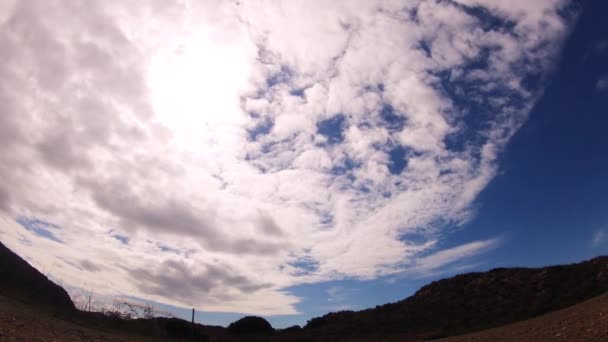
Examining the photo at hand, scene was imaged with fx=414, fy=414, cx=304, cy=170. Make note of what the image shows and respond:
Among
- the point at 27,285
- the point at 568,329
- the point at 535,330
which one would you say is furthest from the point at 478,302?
the point at 27,285

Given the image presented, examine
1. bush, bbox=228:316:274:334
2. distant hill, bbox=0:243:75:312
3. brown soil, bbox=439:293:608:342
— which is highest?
distant hill, bbox=0:243:75:312

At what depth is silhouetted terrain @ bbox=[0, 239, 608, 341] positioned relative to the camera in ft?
106

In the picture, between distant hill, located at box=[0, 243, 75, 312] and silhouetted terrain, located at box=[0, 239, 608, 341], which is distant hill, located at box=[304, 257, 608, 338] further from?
distant hill, located at box=[0, 243, 75, 312]

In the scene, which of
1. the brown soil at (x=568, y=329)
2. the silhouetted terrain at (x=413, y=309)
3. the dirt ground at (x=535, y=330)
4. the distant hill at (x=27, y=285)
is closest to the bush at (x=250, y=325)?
the silhouetted terrain at (x=413, y=309)

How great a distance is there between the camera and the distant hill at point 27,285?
3575cm

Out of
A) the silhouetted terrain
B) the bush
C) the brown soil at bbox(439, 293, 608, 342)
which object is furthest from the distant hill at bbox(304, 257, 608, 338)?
the brown soil at bbox(439, 293, 608, 342)

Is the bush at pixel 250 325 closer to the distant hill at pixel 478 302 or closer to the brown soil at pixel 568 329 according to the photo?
the distant hill at pixel 478 302

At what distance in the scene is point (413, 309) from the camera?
4622 cm

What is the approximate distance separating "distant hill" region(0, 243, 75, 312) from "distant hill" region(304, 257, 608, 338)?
→ 26814mm

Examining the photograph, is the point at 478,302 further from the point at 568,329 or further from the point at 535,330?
the point at 568,329

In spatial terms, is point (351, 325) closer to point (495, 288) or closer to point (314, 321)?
point (314, 321)

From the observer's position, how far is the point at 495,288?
43.0 metres

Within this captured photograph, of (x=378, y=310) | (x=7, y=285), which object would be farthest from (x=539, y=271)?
(x=7, y=285)

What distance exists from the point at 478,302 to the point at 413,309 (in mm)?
7630
